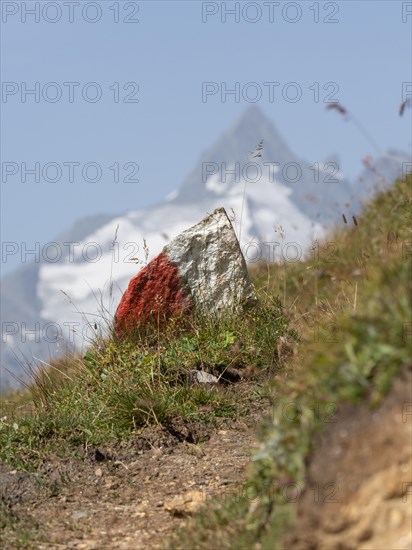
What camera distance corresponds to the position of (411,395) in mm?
3838

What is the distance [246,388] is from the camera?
7.71 meters

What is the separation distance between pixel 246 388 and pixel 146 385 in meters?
0.95

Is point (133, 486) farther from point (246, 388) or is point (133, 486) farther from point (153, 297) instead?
point (153, 297)

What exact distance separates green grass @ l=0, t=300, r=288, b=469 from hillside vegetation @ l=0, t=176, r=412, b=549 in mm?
11

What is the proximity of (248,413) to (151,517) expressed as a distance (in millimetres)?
1910

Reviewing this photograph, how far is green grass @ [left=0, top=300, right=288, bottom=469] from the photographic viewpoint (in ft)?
22.6

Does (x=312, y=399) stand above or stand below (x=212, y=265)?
below

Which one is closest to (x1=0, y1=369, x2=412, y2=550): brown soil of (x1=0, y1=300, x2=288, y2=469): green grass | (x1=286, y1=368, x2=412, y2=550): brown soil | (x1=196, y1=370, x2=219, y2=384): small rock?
(x1=286, y1=368, x2=412, y2=550): brown soil

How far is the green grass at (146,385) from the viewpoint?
6.89 meters

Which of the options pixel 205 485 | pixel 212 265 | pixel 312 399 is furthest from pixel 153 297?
pixel 312 399

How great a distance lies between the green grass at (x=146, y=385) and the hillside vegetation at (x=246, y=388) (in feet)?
0.04

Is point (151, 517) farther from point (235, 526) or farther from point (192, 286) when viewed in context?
point (192, 286)

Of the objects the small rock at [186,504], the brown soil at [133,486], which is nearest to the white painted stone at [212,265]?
the brown soil at [133,486]

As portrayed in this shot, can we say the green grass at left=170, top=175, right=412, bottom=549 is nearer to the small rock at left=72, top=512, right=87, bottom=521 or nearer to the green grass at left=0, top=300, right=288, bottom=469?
the small rock at left=72, top=512, right=87, bottom=521
